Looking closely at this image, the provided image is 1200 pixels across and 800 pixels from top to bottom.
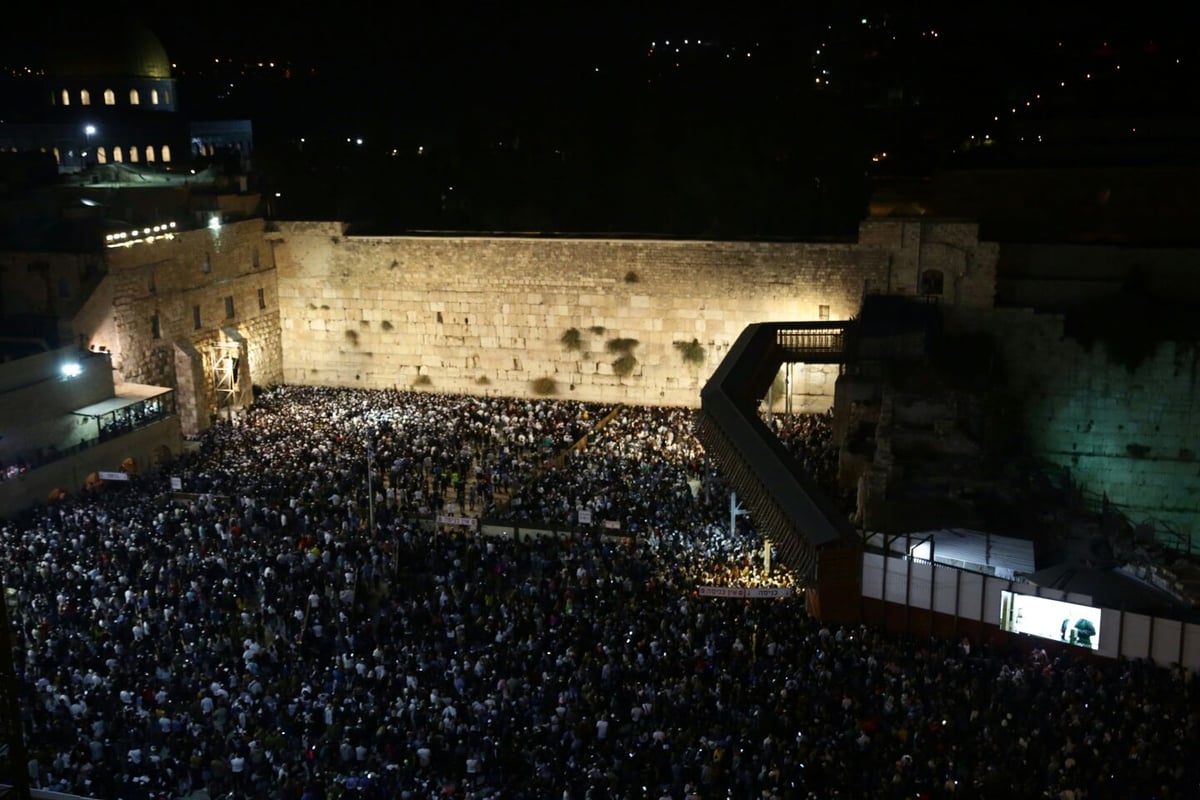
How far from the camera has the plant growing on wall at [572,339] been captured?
31.0 m

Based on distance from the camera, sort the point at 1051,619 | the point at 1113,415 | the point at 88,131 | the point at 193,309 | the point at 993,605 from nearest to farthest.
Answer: the point at 1051,619 → the point at 993,605 → the point at 1113,415 → the point at 193,309 → the point at 88,131

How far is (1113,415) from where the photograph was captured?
24.7 metres

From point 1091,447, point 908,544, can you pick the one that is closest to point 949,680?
point 908,544

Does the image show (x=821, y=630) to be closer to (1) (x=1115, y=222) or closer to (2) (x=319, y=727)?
(2) (x=319, y=727)

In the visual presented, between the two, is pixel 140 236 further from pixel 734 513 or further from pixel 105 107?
pixel 105 107

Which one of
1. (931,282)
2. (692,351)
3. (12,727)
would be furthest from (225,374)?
(12,727)

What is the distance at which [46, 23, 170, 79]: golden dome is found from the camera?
167ft

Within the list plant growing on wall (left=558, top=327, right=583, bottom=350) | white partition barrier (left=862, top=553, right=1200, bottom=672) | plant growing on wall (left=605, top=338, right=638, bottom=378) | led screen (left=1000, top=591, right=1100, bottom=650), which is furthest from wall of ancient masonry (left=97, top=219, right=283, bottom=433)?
led screen (left=1000, top=591, right=1100, bottom=650)

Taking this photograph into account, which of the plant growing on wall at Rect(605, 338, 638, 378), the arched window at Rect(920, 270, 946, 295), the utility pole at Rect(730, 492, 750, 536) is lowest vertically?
the utility pole at Rect(730, 492, 750, 536)

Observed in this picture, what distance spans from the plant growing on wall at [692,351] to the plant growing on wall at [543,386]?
3.61 meters

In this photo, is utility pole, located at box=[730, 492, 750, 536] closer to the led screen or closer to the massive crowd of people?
the massive crowd of people

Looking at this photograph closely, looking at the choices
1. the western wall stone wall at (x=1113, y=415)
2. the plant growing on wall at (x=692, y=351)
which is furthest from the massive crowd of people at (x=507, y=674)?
the plant growing on wall at (x=692, y=351)

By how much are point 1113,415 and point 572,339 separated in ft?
43.8

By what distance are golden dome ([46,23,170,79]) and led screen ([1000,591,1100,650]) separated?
1881 inches
